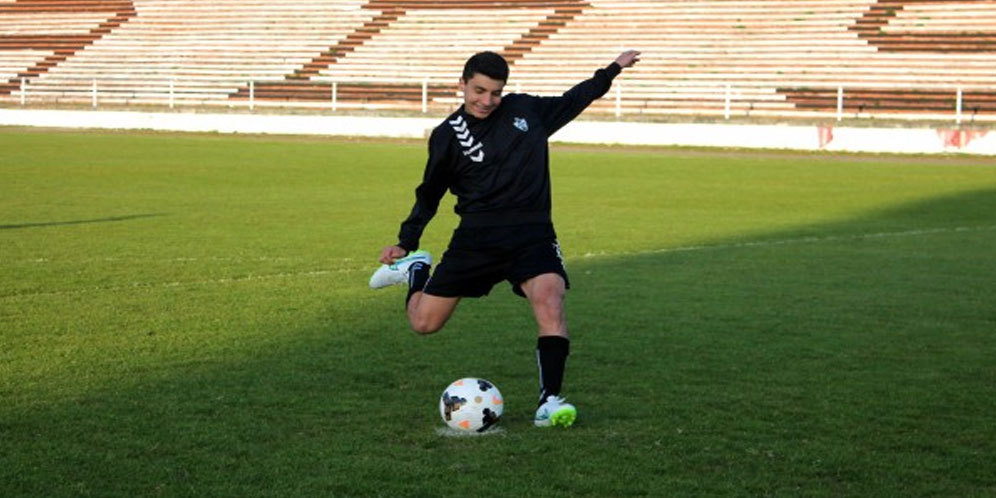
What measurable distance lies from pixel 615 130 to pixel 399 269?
27.9 m

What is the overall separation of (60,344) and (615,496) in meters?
4.42

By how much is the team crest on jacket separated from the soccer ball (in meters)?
1.00

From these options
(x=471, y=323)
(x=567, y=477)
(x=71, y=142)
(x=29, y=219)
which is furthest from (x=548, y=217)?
Answer: (x=71, y=142)

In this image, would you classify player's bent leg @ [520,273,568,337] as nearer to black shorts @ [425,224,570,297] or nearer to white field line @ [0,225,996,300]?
black shorts @ [425,224,570,297]

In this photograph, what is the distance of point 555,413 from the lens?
21.9ft

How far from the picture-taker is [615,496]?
5582 mm

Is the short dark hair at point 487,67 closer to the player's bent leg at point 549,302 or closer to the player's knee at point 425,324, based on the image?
the player's bent leg at point 549,302

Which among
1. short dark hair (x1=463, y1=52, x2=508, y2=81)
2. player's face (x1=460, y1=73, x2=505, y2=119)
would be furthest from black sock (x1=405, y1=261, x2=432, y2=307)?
short dark hair (x1=463, y1=52, x2=508, y2=81)

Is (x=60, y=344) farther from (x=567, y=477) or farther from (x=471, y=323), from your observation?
(x=567, y=477)

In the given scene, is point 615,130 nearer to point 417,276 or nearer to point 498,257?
point 417,276

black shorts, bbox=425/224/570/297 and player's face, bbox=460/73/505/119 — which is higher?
player's face, bbox=460/73/505/119

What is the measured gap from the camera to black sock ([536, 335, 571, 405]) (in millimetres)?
6855

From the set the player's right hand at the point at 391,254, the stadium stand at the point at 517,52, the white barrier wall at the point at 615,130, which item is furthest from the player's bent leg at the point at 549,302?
the stadium stand at the point at 517,52

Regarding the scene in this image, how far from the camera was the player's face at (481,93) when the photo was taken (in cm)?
679
